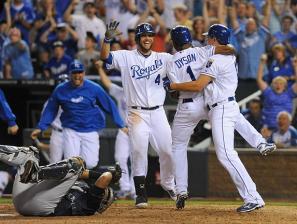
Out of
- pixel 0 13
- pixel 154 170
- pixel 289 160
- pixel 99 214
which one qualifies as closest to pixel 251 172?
pixel 289 160

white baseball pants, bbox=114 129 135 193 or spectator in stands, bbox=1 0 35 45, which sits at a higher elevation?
spectator in stands, bbox=1 0 35 45

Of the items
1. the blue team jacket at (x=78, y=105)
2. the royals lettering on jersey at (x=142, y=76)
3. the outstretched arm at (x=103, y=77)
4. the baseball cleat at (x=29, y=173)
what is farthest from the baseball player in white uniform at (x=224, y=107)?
the outstretched arm at (x=103, y=77)

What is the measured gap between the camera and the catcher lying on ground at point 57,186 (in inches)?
349

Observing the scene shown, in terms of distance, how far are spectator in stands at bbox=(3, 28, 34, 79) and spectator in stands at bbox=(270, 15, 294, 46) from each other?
14.7 feet

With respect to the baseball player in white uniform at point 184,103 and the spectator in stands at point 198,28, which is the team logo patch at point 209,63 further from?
the spectator in stands at point 198,28

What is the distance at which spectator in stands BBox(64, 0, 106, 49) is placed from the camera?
16656 mm

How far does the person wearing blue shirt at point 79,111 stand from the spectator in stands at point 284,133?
271cm

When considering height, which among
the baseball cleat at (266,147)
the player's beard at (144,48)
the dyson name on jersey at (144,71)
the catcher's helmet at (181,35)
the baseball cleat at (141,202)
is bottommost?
the baseball cleat at (141,202)

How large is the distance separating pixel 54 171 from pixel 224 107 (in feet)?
6.99

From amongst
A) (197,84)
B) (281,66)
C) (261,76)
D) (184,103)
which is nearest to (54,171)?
(197,84)

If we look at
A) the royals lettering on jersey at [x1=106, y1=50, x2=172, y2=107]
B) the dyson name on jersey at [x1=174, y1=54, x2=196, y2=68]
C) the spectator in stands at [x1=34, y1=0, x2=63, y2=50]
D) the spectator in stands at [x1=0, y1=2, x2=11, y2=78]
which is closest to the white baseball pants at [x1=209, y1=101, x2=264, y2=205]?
the dyson name on jersey at [x1=174, y1=54, x2=196, y2=68]

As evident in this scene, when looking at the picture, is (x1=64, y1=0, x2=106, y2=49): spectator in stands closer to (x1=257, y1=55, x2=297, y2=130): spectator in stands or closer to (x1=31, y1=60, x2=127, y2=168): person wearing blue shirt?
(x1=257, y1=55, x2=297, y2=130): spectator in stands

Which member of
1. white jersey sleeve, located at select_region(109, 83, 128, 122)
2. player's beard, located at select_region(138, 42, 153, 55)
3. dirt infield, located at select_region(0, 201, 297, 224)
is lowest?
dirt infield, located at select_region(0, 201, 297, 224)

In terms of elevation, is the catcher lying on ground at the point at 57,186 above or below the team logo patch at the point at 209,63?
below
